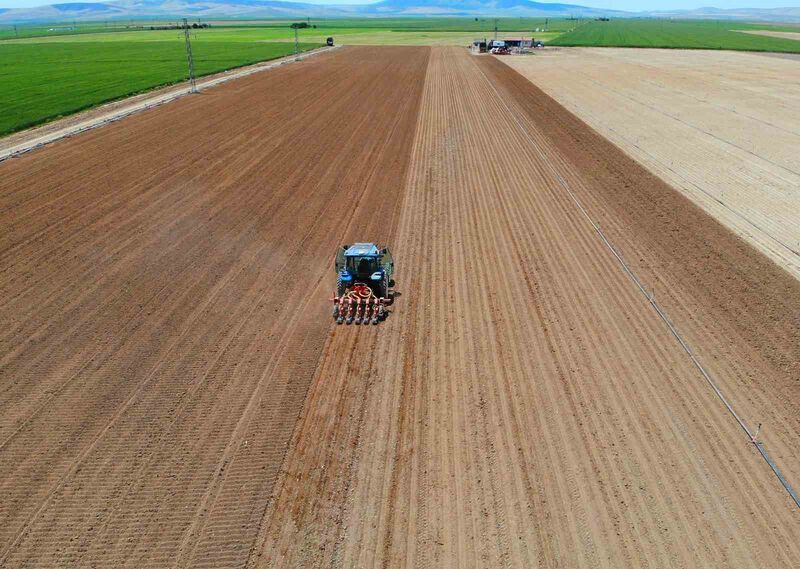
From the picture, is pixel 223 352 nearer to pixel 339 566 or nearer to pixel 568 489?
pixel 339 566

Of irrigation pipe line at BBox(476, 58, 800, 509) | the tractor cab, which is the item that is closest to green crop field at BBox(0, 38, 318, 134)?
the tractor cab

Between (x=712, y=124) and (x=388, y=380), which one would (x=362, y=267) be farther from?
(x=712, y=124)

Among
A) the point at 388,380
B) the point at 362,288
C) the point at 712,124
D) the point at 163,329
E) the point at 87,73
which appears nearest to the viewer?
the point at 388,380

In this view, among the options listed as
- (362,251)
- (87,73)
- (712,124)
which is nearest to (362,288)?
(362,251)

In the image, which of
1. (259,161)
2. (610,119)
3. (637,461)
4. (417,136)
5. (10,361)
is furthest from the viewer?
(610,119)

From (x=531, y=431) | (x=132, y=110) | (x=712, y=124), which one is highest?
(x=132, y=110)

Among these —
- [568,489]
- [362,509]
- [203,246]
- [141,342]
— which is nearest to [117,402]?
[141,342]

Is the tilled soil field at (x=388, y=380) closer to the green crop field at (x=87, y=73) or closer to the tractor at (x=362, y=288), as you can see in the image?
the tractor at (x=362, y=288)
